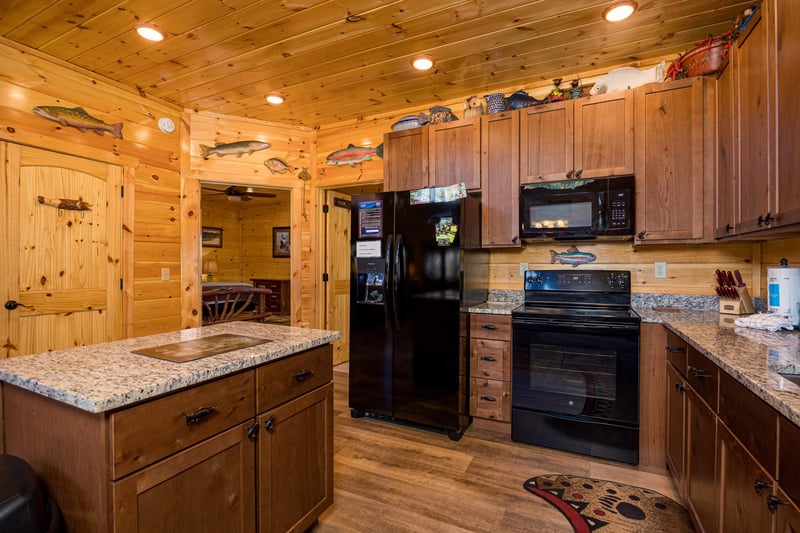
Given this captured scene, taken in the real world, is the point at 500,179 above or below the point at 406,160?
below

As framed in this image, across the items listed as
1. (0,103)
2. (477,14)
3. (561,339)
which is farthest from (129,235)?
(561,339)

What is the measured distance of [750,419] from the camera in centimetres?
113

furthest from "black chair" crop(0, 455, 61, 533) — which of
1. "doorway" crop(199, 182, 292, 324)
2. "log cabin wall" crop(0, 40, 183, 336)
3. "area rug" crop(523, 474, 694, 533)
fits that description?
"doorway" crop(199, 182, 292, 324)

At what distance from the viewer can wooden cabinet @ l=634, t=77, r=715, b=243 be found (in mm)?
2422

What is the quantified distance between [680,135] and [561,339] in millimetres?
1477

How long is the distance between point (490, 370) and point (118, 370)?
7.33ft

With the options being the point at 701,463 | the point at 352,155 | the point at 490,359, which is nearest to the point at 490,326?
the point at 490,359

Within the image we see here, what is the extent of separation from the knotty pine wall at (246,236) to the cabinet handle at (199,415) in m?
7.74

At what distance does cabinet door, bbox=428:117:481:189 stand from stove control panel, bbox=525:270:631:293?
85cm

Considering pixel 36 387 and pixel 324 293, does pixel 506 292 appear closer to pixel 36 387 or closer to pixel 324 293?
pixel 324 293

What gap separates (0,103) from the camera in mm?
2604

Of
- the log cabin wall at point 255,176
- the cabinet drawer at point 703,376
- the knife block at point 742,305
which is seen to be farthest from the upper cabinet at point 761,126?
the log cabin wall at point 255,176

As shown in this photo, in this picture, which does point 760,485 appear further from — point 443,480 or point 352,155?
point 352,155

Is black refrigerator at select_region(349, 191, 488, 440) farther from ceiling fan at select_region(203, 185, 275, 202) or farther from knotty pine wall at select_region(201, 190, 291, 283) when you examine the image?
knotty pine wall at select_region(201, 190, 291, 283)
